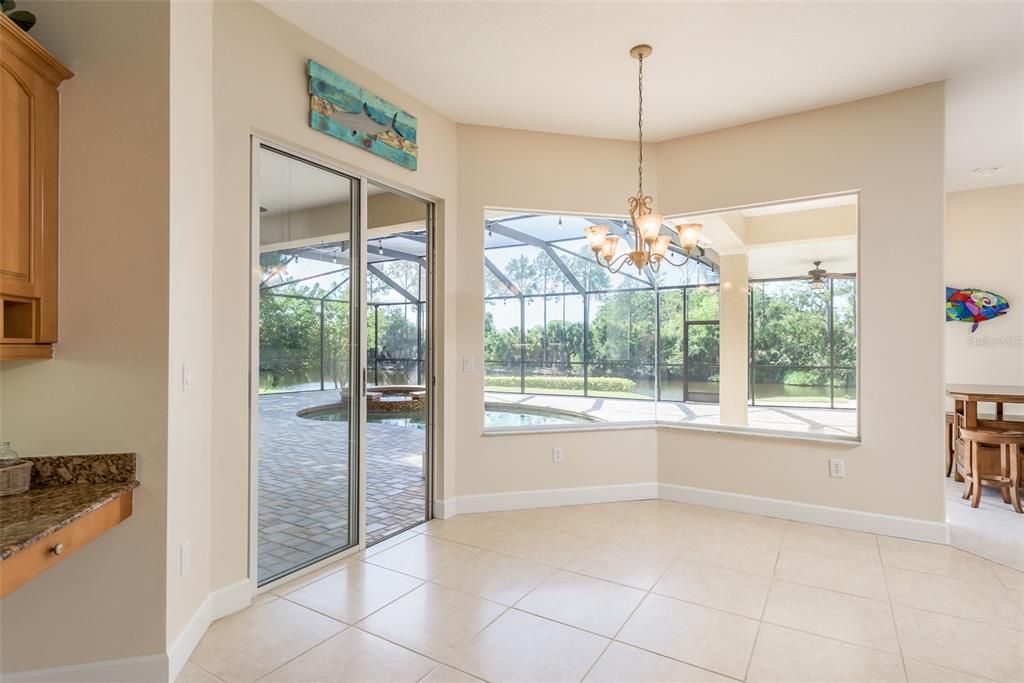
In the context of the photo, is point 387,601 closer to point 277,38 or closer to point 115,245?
point 115,245

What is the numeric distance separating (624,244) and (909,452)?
2552 millimetres

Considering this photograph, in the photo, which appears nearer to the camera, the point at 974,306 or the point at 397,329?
the point at 397,329

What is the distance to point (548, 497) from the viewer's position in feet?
13.6

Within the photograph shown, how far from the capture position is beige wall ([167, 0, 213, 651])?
6.72ft

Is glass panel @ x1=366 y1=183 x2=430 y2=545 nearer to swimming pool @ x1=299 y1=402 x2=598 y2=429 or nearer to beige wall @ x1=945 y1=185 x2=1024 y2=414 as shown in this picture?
swimming pool @ x1=299 y1=402 x2=598 y2=429

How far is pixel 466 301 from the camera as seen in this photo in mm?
4043

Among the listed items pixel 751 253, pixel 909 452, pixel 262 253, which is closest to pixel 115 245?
pixel 262 253

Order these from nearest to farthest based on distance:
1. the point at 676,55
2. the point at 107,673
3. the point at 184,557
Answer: the point at 107,673 → the point at 184,557 → the point at 676,55

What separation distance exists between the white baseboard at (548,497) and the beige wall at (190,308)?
1873 millimetres

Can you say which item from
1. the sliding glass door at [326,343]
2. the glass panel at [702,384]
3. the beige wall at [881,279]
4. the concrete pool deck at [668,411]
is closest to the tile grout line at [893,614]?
the beige wall at [881,279]

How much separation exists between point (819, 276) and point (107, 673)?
15.3 feet

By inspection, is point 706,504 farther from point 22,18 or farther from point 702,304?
point 22,18

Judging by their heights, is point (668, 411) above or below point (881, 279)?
below

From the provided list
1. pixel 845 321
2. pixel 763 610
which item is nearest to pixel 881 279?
pixel 845 321
